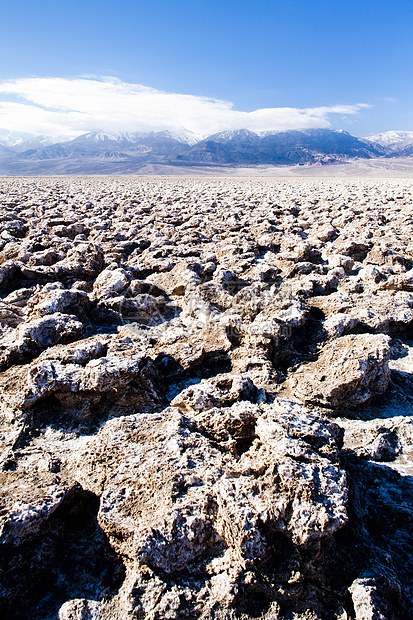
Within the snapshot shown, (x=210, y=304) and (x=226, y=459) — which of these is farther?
(x=210, y=304)

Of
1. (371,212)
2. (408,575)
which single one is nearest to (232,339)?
(408,575)

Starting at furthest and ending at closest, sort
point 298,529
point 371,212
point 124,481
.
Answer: point 371,212 < point 124,481 < point 298,529

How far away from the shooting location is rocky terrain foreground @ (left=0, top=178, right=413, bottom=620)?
148cm

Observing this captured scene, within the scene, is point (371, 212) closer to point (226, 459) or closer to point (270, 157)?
point (226, 459)

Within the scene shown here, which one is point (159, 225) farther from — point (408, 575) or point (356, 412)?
point (408, 575)

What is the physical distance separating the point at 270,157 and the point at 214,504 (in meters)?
184

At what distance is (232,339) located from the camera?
3.45m

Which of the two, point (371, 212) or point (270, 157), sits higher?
point (270, 157)

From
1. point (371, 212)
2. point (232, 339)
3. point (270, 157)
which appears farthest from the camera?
point (270, 157)

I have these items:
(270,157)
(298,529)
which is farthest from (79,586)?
(270,157)

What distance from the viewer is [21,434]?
90.6 inches

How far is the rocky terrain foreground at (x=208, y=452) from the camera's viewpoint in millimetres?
1481

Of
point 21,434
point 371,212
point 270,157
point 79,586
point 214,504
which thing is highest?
point 270,157

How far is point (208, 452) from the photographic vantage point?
190 cm
